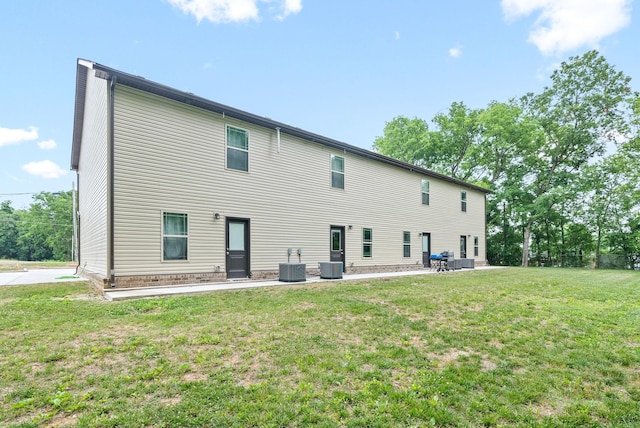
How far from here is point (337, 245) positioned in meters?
13.0

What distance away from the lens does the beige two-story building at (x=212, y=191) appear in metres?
8.00

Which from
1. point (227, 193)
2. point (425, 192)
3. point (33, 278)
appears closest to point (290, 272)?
point (227, 193)

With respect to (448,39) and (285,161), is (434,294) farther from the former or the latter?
(448,39)

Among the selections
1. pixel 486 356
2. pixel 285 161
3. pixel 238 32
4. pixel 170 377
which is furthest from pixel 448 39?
pixel 170 377

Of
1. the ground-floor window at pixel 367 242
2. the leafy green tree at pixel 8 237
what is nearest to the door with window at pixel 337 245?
the ground-floor window at pixel 367 242

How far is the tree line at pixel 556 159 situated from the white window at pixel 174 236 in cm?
2394

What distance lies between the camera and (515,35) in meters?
17.2

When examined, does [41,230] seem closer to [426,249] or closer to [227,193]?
[227,193]

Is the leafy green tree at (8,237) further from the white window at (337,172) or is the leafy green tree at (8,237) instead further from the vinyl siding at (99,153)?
the white window at (337,172)

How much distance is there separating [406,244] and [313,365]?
1327cm

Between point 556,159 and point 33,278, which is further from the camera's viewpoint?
point 556,159

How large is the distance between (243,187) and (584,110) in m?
25.6

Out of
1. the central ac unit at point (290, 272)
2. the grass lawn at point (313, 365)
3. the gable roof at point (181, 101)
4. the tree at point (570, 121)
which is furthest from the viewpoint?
the tree at point (570, 121)

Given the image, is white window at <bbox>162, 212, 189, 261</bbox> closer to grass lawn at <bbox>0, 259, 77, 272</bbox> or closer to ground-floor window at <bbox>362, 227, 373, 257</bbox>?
ground-floor window at <bbox>362, 227, 373, 257</bbox>
